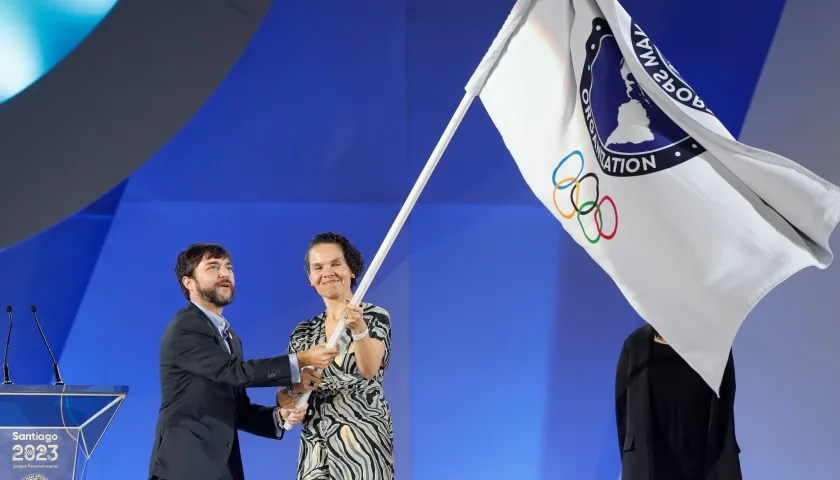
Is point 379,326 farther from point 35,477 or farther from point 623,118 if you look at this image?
point 35,477

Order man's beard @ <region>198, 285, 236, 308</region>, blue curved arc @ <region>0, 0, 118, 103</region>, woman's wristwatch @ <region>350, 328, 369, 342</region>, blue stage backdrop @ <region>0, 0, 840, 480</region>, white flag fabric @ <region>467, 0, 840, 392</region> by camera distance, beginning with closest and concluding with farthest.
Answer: white flag fabric @ <region>467, 0, 840, 392</region>, woman's wristwatch @ <region>350, 328, 369, 342</region>, man's beard @ <region>198, 285, 236, 308</region>, blue curved arc @ <region>0, 0, 118, 103</region>, blue stage backdrop @ <region>0, 0, 840, 480</region>

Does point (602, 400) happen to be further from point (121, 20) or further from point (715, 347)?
point (121, 20)

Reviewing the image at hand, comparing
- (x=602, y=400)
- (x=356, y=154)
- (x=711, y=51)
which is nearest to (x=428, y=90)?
(x=356, y=154)

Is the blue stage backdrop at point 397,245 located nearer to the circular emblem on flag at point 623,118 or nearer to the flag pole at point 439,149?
the flag pole at point 439,149

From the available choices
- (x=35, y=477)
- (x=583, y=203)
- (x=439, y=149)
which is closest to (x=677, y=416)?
(x=583, y=203)

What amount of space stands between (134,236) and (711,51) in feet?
10.6

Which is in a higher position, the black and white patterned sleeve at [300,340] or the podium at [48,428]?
the black and white patterned sleeve at [300,340]

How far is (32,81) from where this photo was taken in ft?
14.8

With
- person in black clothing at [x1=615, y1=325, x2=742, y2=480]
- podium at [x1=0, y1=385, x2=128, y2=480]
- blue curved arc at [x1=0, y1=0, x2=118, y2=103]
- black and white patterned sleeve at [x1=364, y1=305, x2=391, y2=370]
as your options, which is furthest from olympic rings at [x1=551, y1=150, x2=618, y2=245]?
blue curved arc at [x1=0, y1=0, x2=118, y2=103]

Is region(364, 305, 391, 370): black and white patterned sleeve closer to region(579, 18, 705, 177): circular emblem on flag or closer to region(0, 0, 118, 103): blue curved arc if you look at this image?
region(579, 18, 705, 177): circular emblem on flag

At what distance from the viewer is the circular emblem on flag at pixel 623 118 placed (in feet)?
9.26

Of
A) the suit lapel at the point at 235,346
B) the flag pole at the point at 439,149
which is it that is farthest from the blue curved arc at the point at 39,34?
the flag pole at the point at 439,149

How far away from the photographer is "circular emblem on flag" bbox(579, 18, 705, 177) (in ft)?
9.26

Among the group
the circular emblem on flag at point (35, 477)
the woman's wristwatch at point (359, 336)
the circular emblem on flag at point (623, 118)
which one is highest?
the circular emblem on flag at point (623, 118)
